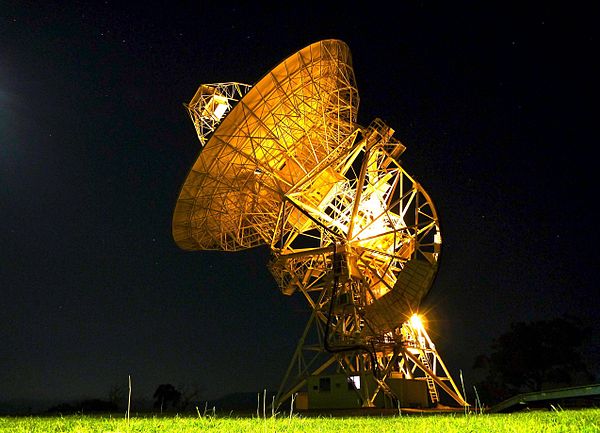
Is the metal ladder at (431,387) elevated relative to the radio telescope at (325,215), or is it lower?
lower

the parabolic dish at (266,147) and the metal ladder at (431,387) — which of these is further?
the metal ladder at (431,387)

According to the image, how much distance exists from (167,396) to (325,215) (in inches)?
714

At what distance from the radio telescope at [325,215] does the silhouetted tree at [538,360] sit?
14.2m

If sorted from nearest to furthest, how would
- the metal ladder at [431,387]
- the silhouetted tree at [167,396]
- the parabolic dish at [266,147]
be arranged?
the parabolic dish at [266,147]
the metal ladder at [431,387]
the silhouetted tree at [167,396]

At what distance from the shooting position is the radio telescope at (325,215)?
21.6 metres

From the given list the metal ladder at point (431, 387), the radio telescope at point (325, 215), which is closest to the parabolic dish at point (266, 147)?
the radio telescope at point (325, 215)

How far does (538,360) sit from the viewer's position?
122ft

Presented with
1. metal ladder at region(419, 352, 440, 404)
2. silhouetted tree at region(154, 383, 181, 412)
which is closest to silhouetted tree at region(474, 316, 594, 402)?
metal ladder at region(419, 352, 440, 404)

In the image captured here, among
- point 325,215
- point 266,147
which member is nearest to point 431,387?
point 325,215

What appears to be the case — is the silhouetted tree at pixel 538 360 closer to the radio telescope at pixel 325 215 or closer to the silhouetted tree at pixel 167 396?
the radio telescope at pixel 325 215

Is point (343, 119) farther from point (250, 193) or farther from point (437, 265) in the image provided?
point (437, 265)

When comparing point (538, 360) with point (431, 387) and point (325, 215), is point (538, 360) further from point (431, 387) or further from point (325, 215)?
point (325, 215)

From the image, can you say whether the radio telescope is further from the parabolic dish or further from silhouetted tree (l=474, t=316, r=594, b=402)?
silhouetted tree (l=474, t=316, r=594, b=402)

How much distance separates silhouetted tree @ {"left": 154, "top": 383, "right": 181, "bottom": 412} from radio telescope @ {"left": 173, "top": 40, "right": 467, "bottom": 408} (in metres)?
10.7
